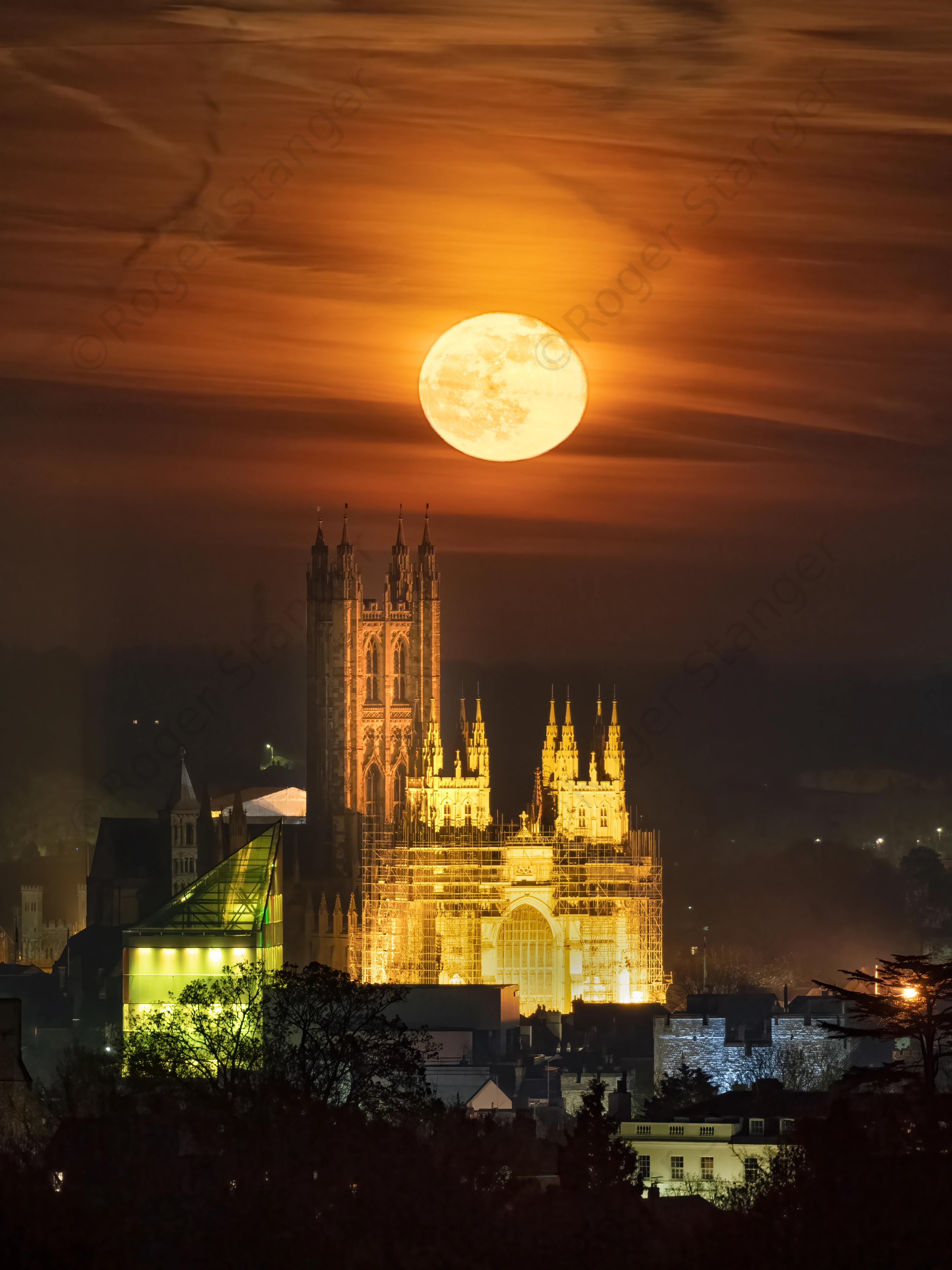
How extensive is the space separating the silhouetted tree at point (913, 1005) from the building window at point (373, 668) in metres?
65.9

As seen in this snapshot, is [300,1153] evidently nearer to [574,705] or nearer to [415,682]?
[415,682]

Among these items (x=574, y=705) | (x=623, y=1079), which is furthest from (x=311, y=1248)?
(x=574, y=705)

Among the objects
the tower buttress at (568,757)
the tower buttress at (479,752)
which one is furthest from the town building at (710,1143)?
the tower buttress at (568,757)

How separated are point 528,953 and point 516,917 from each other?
4.12ft

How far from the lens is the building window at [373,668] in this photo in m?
98.6

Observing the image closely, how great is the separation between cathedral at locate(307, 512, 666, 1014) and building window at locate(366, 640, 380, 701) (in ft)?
0.19

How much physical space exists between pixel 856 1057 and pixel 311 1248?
43.3 m

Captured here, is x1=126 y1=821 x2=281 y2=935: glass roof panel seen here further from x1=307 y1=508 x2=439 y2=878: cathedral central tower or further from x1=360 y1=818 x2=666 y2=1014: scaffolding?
x1=307 y1=508 x2=439 y2=878: cathedral central tower

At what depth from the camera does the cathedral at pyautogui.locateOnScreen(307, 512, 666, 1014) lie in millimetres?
85625

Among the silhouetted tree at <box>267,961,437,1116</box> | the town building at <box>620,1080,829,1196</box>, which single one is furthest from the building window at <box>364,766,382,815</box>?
the silhouetted tree at <box>267,961,437,1116</box>

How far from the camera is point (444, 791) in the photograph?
3533 inches

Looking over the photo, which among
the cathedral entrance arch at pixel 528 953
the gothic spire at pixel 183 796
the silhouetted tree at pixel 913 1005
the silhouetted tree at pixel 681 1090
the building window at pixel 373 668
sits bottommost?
the silhouetted tree at pixel 681 1090

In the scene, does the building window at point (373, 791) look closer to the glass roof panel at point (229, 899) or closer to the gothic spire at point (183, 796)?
the gothic spire at point (183, 796)

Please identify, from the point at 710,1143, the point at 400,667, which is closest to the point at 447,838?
the point at 400,667
